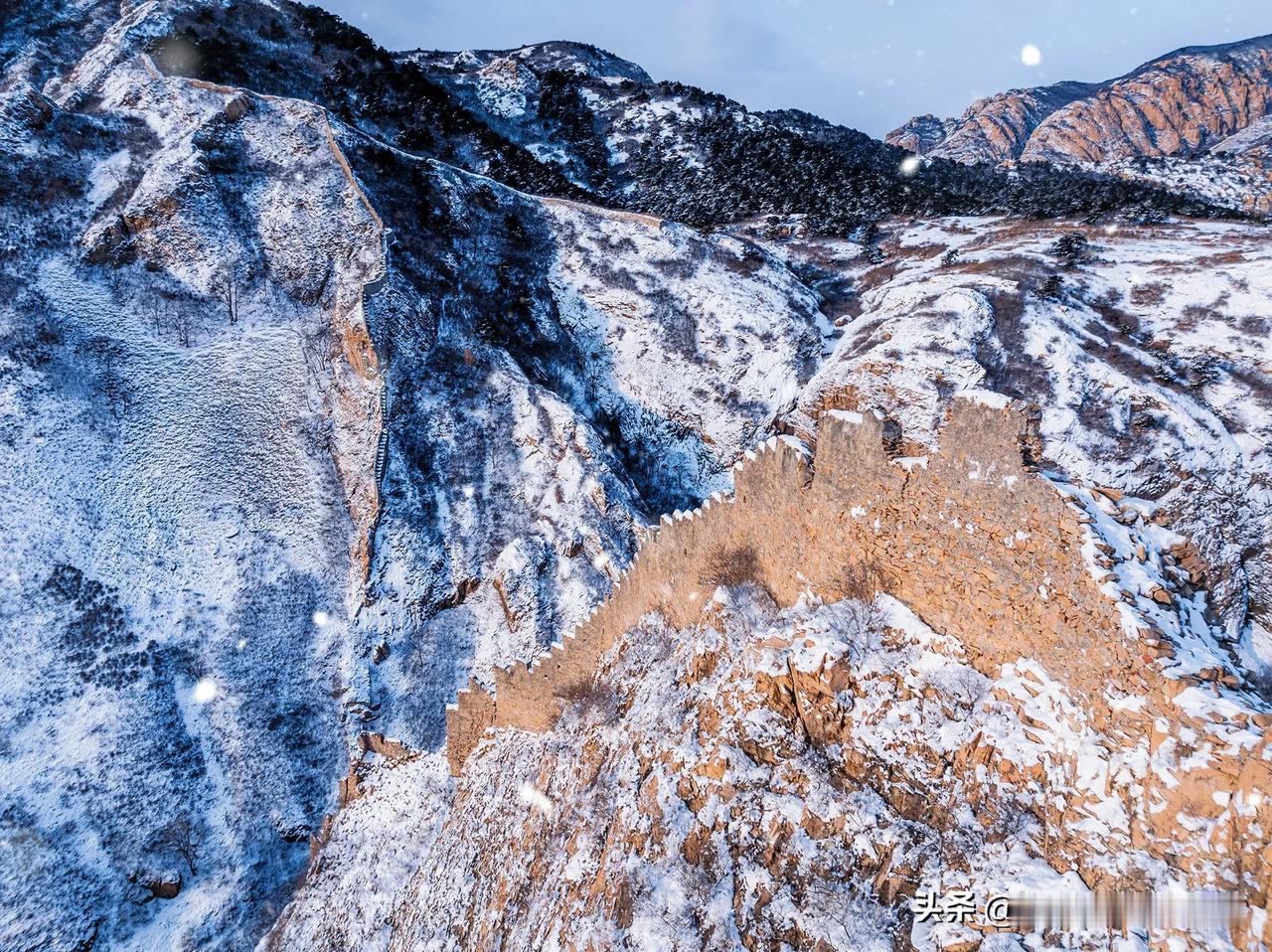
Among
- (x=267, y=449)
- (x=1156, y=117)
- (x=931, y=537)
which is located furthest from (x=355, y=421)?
(x=1156, y=117)

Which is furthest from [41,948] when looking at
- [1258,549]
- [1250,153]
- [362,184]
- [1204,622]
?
[1250,153]

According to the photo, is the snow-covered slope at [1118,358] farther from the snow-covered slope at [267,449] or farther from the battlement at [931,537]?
the battlement at [931,537]

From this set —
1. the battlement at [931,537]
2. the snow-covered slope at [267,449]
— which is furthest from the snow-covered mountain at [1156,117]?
the battlement at [931,537]

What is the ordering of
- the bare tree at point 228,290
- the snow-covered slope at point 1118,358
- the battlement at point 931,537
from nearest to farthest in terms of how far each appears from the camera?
the battlement at point 931,537, the snow-covered slope at point 1118,358, the bare tree at point 228,290

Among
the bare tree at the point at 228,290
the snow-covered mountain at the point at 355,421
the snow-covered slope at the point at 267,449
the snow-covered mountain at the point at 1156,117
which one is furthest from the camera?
the snow-covered mountain at the point at 1156,117

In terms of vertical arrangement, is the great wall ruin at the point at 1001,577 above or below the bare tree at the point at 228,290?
below

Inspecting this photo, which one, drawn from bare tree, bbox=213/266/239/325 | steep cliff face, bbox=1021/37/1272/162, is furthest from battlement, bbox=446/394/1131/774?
steep cliff face, bbox=1021/37/1272/162
